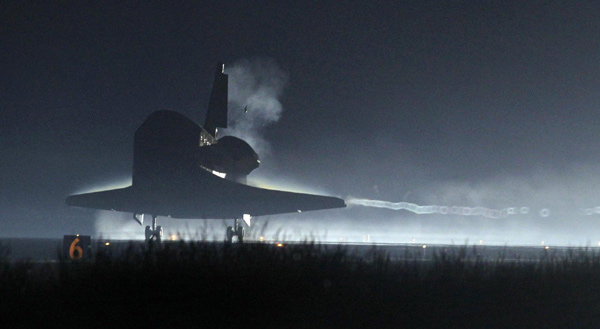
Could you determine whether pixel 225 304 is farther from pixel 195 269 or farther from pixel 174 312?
pixel 195 269

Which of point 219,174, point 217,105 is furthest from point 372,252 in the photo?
point 217,105

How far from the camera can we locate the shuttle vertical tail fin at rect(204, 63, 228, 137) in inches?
2028

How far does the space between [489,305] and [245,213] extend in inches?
1280

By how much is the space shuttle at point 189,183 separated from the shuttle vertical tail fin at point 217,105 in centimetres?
786

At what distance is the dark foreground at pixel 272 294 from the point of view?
8.73 metres

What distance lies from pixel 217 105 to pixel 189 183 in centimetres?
1555

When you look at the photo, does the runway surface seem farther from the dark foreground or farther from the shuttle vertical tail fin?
the shuttle vertical tail fin

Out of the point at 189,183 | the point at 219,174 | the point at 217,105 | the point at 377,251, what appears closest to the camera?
the point at 377,251

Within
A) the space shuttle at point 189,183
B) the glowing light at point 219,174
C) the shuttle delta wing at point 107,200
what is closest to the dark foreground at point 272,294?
the space shuttle at point 189,183

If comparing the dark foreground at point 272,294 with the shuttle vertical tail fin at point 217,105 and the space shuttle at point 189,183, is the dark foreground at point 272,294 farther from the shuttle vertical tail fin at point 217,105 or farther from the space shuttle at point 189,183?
the shuttle vertical tail fin at point 217,105

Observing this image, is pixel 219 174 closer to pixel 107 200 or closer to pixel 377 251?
pixel 107 200

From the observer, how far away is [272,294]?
10.6m

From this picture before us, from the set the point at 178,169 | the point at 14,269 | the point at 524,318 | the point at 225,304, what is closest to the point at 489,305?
the point at 524,318

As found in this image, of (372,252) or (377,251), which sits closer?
(377,251)
